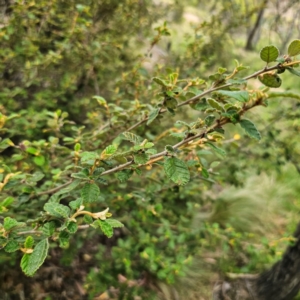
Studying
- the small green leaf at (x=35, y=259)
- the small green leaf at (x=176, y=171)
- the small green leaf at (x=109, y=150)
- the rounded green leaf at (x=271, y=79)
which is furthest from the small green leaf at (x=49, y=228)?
the rounded green leaf at (x=271, y=79)

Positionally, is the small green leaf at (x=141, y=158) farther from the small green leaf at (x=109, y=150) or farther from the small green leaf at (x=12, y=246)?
the small green leaf at (x=12, y=246)

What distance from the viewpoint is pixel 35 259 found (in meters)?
0.77

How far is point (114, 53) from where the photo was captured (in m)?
2.29

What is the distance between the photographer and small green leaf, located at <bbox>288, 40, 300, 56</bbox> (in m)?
0.77

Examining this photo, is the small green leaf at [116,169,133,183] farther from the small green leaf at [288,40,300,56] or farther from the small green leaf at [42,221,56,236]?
the small green leaf at [288,40,300,56]

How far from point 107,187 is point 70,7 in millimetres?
1263

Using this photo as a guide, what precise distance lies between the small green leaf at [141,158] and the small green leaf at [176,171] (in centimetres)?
6

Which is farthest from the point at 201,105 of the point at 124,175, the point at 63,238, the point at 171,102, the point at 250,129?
the point at 63,238

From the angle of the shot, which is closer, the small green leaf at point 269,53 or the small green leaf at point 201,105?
the small green leaf at point 269,53

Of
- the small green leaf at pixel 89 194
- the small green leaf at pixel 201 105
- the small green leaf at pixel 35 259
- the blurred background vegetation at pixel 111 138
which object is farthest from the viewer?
the blurred background vegetation at pixel 111 138

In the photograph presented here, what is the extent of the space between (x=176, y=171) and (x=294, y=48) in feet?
1.44

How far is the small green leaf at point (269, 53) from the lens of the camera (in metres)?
0.80

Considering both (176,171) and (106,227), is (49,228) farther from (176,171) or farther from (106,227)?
(176,171)

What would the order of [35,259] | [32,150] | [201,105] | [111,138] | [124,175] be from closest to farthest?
1. [35,259]
2. [124,175]
3. [201,105]
4. [32,150]
5. [111,138]
